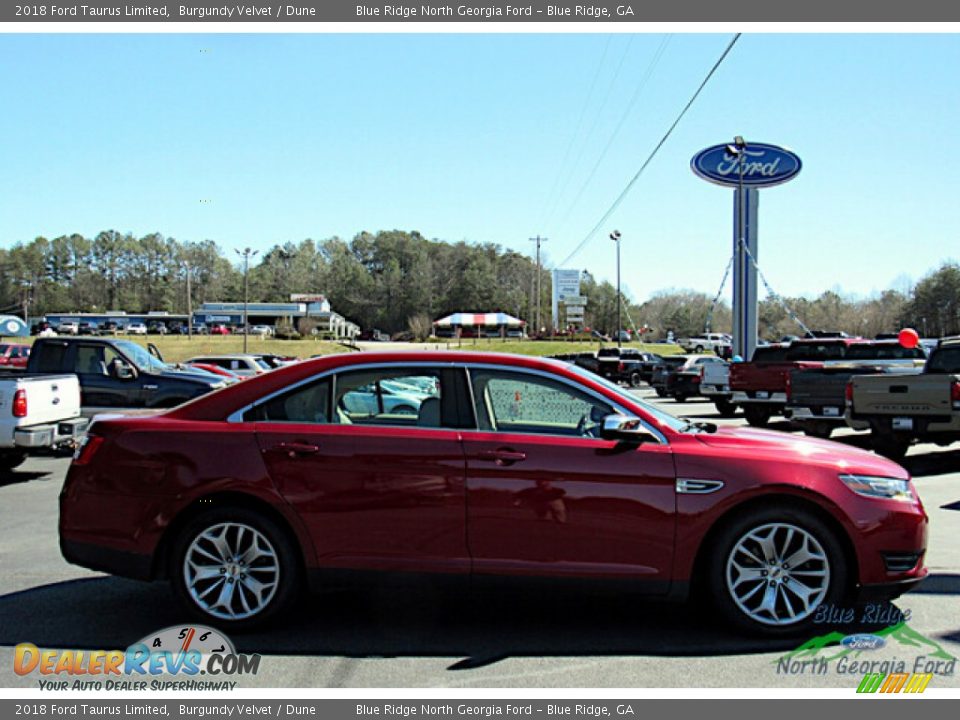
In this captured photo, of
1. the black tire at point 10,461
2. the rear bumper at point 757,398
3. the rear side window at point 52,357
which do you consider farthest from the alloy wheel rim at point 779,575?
the rear bumper at point 757,398

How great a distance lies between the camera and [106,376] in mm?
13492

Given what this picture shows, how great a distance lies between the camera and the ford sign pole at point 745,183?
31062mm

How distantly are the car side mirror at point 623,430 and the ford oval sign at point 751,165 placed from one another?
93.8 ft

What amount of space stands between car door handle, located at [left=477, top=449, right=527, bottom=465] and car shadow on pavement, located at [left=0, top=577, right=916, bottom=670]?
0.74 m

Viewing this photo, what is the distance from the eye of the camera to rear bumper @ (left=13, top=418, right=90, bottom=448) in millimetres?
9945

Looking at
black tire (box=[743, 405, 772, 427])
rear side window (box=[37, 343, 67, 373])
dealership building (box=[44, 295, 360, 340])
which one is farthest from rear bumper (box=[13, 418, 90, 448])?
dealership building (box=[44, 295, 360, 340])

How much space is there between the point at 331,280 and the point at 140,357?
114 meters

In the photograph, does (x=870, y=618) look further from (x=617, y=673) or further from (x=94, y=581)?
(x=94, y=581)

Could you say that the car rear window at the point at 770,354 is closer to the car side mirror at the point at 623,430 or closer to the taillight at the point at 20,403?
the taillight at the point at 20,403

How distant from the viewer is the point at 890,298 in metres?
85.3

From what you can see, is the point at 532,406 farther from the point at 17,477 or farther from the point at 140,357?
the point at 140,357

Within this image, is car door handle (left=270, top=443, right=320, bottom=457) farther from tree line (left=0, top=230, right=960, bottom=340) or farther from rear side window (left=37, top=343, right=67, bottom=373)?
tree line (left=0, top=230, right=960, bottom=340)

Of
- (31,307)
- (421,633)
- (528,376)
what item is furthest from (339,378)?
(31,307)

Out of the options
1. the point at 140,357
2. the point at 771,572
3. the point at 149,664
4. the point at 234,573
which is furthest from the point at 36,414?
the point at 771,572
